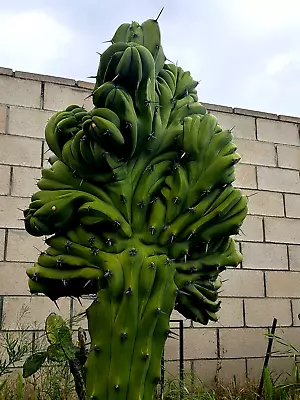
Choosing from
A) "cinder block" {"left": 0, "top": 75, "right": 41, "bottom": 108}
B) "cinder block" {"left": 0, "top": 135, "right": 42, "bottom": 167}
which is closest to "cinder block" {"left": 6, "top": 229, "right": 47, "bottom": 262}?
"cinder block" {"left": 0, "top": 135, "right": 42, "bottom": 167}

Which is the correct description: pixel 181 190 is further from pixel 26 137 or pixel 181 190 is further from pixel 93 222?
pixel 26 137

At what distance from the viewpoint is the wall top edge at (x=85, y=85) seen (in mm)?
2654

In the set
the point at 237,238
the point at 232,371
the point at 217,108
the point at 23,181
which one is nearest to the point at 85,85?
the point at 23,181

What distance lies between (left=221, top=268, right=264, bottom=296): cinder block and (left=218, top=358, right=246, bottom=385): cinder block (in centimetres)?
37

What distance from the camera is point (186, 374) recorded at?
2424mm

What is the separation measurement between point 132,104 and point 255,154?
83.6 inches

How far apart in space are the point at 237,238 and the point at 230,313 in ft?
1.42

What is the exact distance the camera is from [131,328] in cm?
103

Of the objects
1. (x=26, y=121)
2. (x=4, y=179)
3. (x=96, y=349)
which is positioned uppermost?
(x=26, y=121)

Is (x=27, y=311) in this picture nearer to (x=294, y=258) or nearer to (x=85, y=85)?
(x=85, y=85)

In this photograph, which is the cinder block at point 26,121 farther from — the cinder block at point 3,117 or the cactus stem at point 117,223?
the cactus stem at point 117,223

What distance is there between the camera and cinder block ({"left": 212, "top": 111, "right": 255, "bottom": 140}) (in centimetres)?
305

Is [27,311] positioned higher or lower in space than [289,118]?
lower

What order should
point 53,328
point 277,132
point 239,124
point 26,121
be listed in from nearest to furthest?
point 53,328
point 26,121
point 239,124
point 277,132
